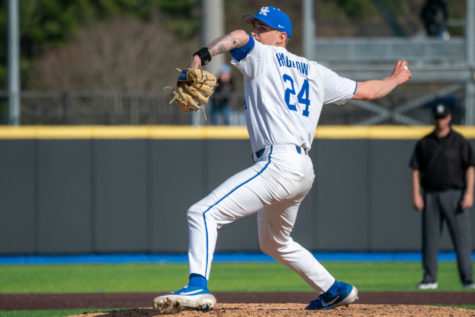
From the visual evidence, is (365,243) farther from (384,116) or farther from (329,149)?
(384,116)

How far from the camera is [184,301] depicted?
462cm

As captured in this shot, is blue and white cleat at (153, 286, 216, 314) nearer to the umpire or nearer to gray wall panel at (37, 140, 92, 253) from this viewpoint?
the umpire

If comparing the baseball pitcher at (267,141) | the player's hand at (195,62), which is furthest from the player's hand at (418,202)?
the player's hand at (195,62)

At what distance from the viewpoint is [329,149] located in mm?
11914

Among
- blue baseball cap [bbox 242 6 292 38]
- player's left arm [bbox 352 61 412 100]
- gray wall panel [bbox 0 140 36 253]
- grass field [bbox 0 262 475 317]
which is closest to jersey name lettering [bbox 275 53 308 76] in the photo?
blue baseball cap [bbox 242 6 292 38]

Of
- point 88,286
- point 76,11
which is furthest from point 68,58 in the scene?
point 88,286

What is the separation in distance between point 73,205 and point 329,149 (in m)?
3.89

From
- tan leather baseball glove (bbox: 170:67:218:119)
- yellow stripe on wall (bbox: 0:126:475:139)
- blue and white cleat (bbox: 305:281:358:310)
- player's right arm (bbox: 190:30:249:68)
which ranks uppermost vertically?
player's right arm (bbox: 190:30:249:68)

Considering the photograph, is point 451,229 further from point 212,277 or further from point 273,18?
point 273,18

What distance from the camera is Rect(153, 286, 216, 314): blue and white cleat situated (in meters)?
4.59

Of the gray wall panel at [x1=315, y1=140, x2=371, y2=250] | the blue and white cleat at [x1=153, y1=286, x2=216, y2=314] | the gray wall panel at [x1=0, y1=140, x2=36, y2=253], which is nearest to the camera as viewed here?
the blue and white cleat at [x1=153, y1=286, x2=216, y2=314]

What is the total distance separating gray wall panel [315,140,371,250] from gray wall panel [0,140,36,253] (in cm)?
423

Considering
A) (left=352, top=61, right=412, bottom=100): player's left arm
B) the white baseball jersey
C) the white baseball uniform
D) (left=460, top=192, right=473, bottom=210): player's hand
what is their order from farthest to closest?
(left=460, top=192, right=473, bottom=210): player's hand
(left=352, top=61, right=412, bottom=100): player's left arm
the white baseball jersey
the white baseball uniform

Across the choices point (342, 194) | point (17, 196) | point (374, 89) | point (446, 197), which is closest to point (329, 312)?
point (374, 89)
